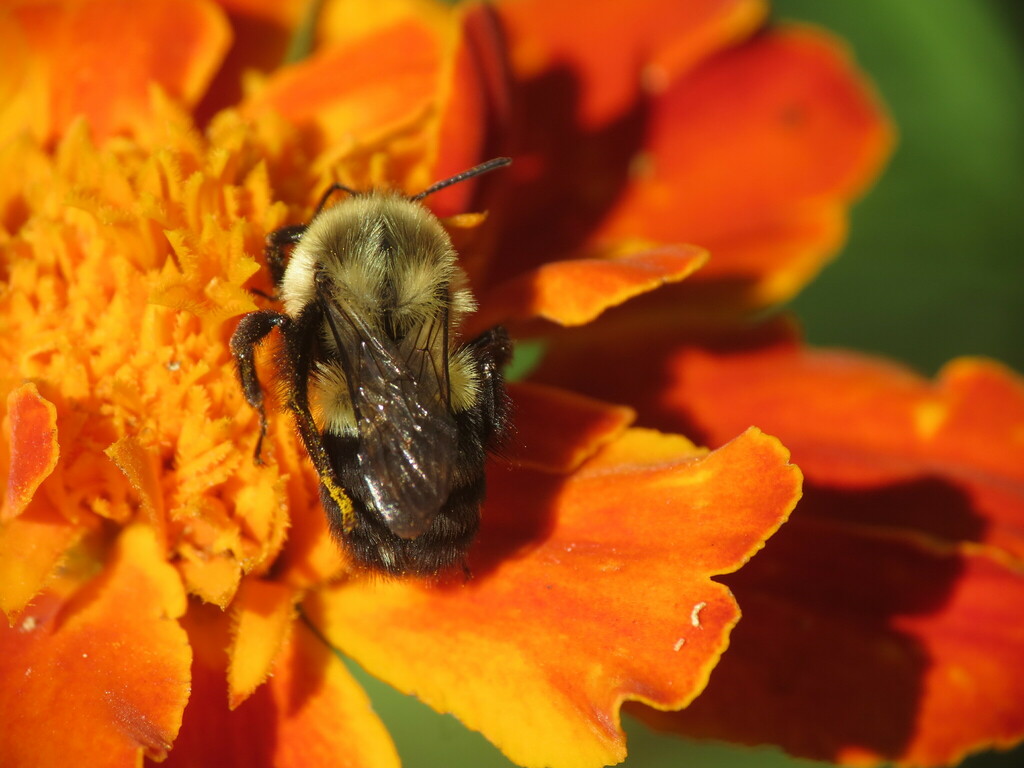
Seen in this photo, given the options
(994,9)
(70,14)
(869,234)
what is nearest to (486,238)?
(70,14)

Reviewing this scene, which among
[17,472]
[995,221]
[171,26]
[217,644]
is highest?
[171,26]

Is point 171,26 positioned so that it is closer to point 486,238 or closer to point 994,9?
point 486,238

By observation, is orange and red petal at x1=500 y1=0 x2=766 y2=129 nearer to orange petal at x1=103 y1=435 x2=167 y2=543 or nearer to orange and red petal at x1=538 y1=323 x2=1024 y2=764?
orange and red petal at x1=538 y1=323 x2=1024 y2=764

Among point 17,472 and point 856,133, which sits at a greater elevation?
point 17,472

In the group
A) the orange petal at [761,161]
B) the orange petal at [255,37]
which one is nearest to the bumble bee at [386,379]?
the orange petal at [255,37]

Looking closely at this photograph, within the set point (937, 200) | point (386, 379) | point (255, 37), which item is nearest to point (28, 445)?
point (386, 379)

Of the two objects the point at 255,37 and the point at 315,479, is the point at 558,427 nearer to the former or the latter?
the point at 315,479

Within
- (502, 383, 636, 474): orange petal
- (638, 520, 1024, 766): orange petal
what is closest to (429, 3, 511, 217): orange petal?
(502, 383, 636, 474): orange petal
